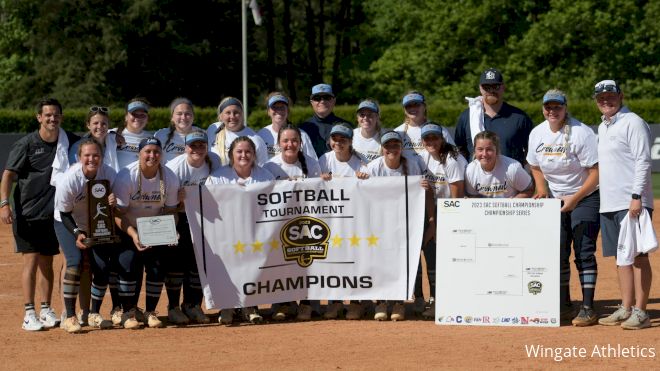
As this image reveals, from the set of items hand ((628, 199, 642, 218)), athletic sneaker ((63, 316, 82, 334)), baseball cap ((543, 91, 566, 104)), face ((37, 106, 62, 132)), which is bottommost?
athletic sneaker ((63, 316, 82, 334))

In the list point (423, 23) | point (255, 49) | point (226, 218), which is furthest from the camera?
point (255, 49)

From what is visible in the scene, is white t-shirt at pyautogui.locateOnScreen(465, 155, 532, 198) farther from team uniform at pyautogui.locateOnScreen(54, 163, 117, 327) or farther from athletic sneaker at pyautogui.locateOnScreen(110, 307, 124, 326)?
athletic sneaker at pyautogui.locateOnScreen(110, 307, 124, 326)

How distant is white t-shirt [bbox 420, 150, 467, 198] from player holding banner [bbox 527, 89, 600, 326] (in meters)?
0.68

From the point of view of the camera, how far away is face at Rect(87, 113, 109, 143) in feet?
34.3

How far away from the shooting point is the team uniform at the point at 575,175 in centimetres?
1018

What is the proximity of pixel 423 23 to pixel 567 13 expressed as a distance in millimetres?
7176

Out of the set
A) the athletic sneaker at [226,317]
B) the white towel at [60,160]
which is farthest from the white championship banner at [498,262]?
the white towel at [60,160]

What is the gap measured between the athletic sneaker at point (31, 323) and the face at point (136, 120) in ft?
6.62

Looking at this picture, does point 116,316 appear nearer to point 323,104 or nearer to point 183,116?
point 183,116

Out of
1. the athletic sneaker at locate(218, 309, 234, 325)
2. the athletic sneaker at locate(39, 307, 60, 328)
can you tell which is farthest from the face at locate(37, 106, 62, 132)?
the athletic sneaker at locate(218, 309, 234, 325)

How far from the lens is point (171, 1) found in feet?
160

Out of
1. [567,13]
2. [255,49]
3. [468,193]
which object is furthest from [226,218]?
[255,49]

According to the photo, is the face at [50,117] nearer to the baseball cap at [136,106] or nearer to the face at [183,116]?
the baseball cap at [136,106]

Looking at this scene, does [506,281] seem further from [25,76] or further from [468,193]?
[25,76]
